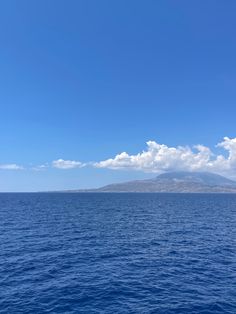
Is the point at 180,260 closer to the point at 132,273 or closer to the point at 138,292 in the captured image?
the point at 132,273

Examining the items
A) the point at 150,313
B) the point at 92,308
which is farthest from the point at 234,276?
the point at 92,308

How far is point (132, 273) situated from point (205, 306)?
46.6 ft

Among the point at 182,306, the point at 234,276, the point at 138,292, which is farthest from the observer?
the point at 234,276

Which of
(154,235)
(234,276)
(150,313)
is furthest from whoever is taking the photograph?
(154,235)

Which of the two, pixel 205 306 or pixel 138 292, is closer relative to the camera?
pixel 205 306

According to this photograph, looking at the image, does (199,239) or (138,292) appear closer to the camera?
(138,292)

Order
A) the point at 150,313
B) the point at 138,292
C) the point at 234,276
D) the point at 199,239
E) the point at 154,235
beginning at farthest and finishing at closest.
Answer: the point at 154,235 < the point at 199,239 < the point at 234,276 < the point at 138,292 < the point at 150,313

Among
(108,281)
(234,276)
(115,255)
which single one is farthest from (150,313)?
(115,255)

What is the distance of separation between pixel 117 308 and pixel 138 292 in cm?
552

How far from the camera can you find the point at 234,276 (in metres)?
46.3

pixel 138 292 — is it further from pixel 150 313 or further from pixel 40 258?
pixel 40 258

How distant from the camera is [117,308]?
3434 cm

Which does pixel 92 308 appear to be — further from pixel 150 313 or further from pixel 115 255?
pixel 115 255

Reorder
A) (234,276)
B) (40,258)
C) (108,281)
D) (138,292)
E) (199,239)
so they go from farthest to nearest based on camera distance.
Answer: (199,239), (40,258), (234,276), (108,281), (138,292)
